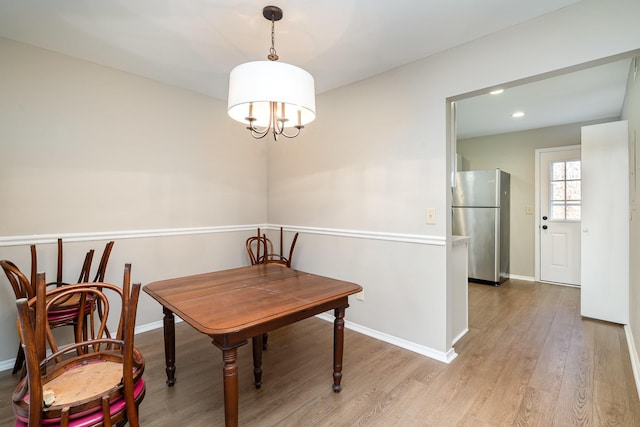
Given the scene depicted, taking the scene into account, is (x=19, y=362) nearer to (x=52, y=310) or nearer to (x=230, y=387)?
(x=52, y=310)

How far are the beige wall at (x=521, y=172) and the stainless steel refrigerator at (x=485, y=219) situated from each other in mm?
146

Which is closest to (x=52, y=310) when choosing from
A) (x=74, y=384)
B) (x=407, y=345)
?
(x=74, y=384)

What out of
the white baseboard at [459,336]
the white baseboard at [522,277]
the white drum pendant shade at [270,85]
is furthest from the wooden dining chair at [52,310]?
the white baseboard at [522,277]

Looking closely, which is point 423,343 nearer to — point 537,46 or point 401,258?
point 401,258

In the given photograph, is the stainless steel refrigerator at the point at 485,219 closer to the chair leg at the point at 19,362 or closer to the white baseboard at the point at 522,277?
the white baseboard at the point at 522,277

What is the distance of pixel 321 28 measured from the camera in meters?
2.04

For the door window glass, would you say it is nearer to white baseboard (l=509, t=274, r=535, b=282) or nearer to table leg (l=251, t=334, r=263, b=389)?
white baseboard (l=509, t=274, r=535, b=282)

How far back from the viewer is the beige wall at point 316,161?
7.02 ft

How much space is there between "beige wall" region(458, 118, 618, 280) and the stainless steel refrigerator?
15cm

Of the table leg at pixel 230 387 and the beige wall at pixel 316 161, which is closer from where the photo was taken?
the table leg at pixel 230 387

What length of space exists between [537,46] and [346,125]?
156cm

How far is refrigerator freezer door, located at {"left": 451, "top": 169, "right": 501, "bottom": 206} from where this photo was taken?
14.6 ft

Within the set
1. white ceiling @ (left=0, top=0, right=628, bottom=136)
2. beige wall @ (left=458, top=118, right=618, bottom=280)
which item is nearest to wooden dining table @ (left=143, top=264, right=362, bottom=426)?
white ceiling @ (left=0, top=0, right=628, bottom=136)

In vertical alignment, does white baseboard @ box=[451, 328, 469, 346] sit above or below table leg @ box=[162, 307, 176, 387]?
below
